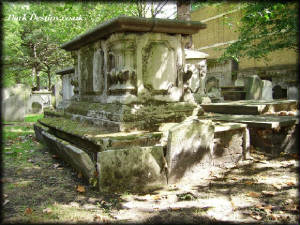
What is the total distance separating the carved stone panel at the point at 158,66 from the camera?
4320 millimetres

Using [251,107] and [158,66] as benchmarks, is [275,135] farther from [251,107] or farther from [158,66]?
[158,66]

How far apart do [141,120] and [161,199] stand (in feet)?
4.54

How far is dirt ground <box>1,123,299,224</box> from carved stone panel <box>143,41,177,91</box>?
70.1 inches

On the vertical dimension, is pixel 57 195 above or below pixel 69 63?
below

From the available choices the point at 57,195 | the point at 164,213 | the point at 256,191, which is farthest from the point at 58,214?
the point at 256,191

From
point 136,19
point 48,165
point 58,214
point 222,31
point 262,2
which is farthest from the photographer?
point 222,31

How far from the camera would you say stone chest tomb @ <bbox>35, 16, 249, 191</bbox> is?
3.31m

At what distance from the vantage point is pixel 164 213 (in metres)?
2.68

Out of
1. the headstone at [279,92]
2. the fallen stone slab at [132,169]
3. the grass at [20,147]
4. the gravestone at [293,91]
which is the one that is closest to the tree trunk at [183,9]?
the gravestone at [293,91]

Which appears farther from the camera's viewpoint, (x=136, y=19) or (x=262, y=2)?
(x=262, y=2)

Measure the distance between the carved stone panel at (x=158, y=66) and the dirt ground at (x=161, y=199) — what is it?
70.1 inches

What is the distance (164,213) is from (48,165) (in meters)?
2.58

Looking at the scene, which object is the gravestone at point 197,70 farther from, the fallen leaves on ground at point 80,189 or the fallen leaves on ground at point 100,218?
the fallen leaves on ground at point 100,218

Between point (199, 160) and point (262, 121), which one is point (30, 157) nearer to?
point (199, 160)
